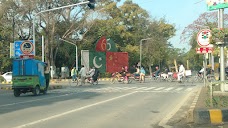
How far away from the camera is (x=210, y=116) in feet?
32.9

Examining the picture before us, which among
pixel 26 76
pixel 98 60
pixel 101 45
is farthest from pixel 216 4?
pixel 101 45

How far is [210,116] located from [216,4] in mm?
6544

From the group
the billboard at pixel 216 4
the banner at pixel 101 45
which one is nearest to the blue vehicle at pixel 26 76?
the billboard at pixel 216 4

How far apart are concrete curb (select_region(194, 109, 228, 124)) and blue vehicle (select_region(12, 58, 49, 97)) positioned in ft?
44.9

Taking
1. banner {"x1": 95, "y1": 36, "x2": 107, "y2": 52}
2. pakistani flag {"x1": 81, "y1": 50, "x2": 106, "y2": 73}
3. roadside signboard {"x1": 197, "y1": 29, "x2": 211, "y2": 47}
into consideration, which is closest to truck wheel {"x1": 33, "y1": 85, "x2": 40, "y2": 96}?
roadside signboard {"x1": 197, "y1": 29, "x2": 211, "y2": 47}

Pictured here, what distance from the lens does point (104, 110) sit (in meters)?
13.7

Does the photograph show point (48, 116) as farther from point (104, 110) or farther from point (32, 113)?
point (104, 110)

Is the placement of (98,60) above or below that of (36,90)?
above

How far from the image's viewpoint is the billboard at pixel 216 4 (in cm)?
1491

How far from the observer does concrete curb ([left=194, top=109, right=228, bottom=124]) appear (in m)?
9.98

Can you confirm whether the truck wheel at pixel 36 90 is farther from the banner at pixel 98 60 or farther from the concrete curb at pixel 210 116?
the banner at pixel 98 60

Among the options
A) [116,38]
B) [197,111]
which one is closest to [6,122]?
[197,111]

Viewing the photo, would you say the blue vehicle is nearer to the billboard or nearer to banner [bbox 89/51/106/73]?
the billboard

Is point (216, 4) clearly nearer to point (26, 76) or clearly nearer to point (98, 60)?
point (26, 76)
